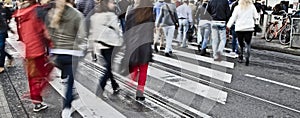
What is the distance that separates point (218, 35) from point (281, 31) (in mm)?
5003

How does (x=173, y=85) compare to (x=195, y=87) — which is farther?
(x=173, y=85)

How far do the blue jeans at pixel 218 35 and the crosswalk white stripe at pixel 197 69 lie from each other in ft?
3.30

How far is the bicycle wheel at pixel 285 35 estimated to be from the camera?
1311 cm

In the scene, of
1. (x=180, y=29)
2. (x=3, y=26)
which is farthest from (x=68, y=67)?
(x=180, y=29)

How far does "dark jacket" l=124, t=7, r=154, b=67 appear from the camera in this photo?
5.57 m

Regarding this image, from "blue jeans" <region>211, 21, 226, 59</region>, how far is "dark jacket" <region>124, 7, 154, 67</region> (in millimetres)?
4109

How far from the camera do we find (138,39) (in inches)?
219

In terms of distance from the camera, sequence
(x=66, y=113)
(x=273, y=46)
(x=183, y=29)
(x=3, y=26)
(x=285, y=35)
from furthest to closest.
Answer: (x=285, y=35) < (x=273, y=46) < (x=183, y=29) < (x=3, y=26) < (x=66, y=113)

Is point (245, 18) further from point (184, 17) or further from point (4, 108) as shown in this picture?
point (4, 108)

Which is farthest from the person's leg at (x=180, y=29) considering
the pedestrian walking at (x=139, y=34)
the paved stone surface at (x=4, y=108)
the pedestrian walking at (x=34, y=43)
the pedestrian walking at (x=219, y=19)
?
the paved stone surface at (x=4, y=108)

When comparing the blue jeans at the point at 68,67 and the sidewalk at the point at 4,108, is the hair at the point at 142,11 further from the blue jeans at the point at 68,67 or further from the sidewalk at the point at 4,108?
the sidewalk at the point at 4,108

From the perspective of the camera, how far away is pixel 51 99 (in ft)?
19.0

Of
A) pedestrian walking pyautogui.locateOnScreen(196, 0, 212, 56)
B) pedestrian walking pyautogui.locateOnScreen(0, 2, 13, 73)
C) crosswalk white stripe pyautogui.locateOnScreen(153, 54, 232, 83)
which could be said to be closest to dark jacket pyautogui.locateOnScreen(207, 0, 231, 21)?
pedestrian walking pyautogui.locateOnScreen(196, 0, 212, 56)

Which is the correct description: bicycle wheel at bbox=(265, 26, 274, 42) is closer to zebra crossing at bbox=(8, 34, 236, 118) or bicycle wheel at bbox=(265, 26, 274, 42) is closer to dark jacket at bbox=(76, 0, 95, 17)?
zebra crossing at bbox=(8, 34, 236, 118)
